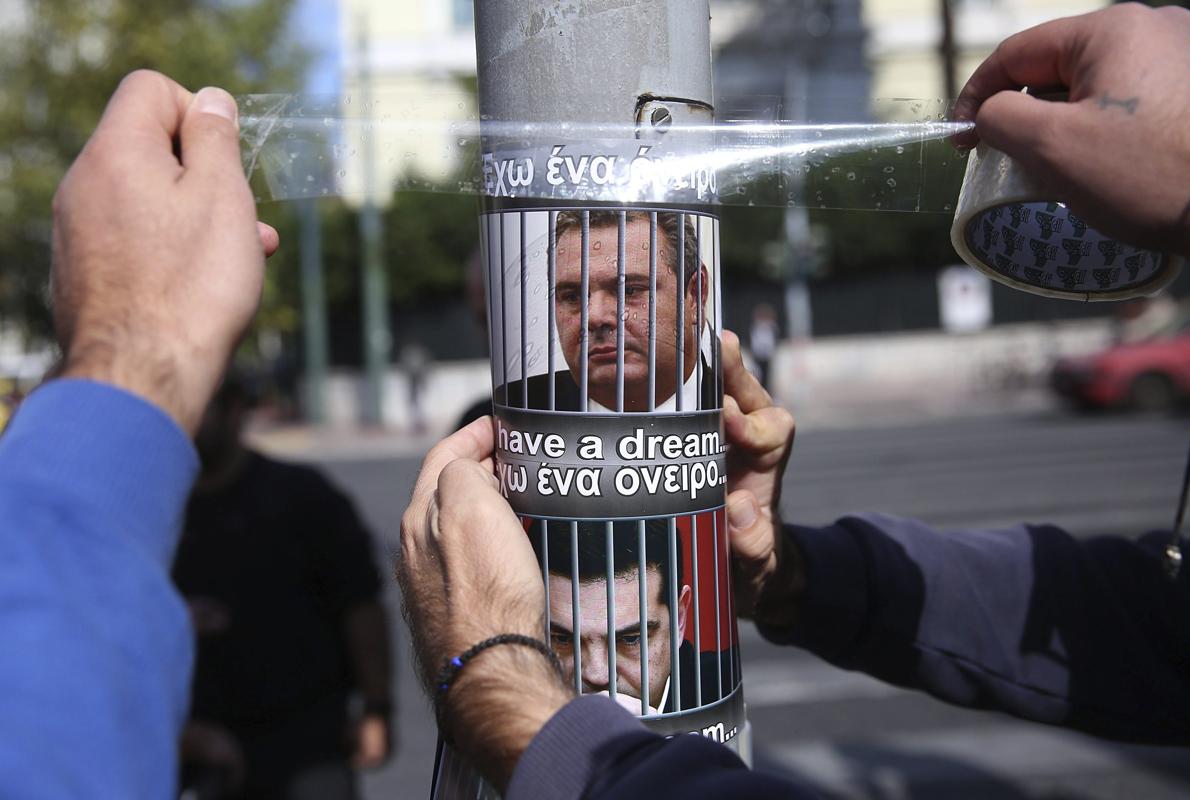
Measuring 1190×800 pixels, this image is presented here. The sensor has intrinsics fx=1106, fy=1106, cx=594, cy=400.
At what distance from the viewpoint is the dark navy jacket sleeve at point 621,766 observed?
114 cm

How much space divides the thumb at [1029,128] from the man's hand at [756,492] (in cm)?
59

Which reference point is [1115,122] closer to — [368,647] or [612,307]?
[612,307]

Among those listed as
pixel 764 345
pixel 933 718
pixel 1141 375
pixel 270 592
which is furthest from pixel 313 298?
pixel 270 592

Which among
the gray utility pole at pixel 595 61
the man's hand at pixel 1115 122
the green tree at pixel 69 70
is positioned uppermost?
the green tree at pixel 69 70

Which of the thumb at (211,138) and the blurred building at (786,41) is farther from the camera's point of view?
the blurred building at (786,41)

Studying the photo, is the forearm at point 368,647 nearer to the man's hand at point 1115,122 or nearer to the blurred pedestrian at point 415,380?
the man's hand at point 1115,122

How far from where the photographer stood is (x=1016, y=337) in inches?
950

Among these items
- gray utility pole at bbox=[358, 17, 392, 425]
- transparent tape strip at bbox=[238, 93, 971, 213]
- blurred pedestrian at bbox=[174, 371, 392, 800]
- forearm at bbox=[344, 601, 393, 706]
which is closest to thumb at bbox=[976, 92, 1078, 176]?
transparent tape strip at bbox=[238, 93, 971, 213]

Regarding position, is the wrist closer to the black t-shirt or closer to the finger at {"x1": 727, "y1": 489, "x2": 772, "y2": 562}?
the finger at {"x1": 727, "y1": 489, "x2": 772, "y2": 562}

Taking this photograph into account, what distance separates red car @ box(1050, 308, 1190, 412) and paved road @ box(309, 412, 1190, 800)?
4.99 metres

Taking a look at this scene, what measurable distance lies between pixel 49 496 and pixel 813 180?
0.98m

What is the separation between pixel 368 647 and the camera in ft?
11.9

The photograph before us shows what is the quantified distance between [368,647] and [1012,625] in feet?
7.27

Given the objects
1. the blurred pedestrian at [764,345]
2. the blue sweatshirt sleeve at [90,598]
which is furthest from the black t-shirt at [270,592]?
the blurred pedestrian at [764,345]
